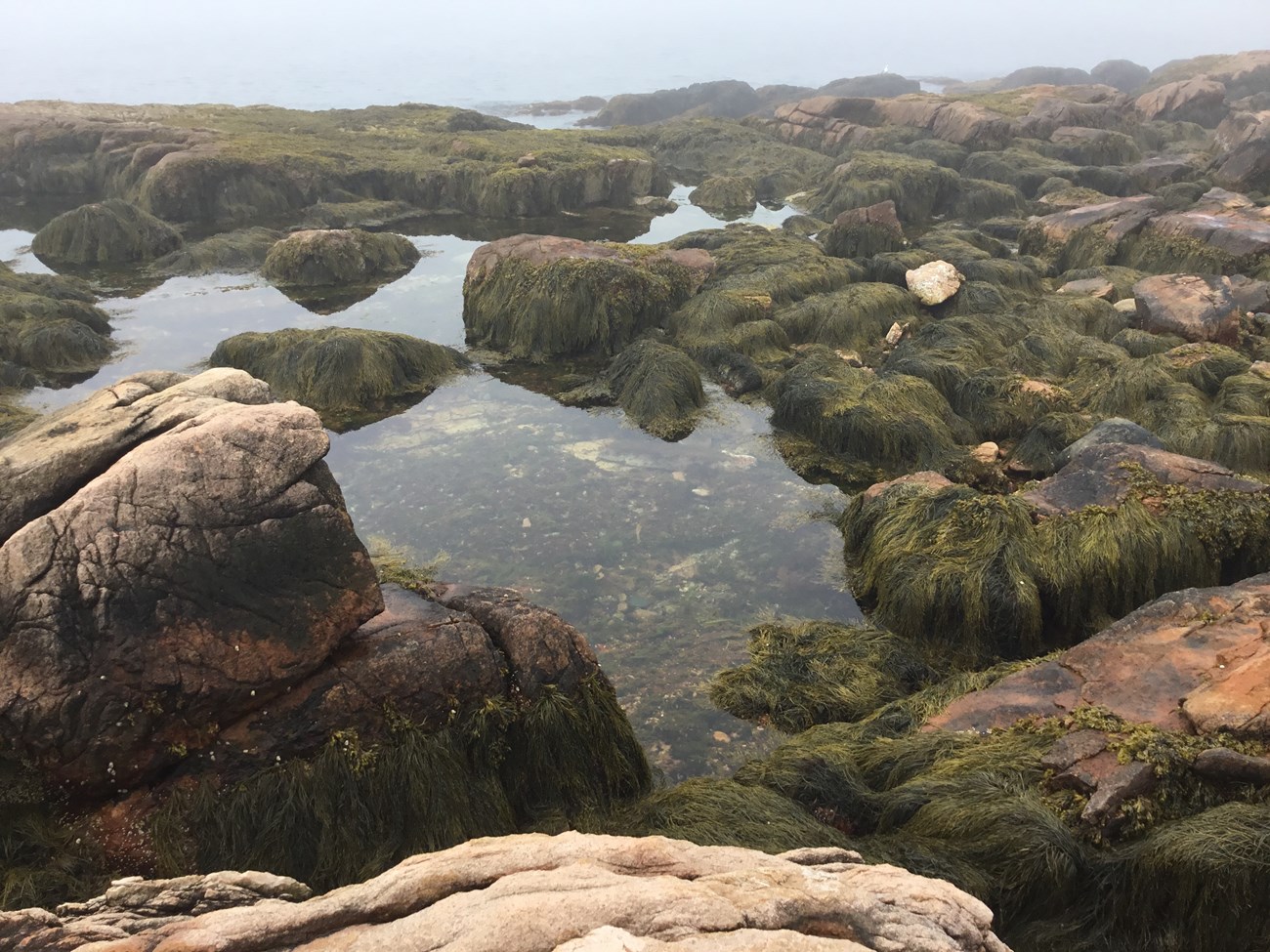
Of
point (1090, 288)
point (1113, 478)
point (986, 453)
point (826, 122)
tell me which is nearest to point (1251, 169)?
point (1090, 288)

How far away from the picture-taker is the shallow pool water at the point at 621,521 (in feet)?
21.1

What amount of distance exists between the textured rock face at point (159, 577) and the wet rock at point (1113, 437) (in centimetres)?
739

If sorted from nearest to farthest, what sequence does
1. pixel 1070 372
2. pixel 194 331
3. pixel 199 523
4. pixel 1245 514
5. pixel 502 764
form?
pixel 199 523 < pixel 502 764 < pixel 1245 514 < pixel 1070 372 < pixel 194 331

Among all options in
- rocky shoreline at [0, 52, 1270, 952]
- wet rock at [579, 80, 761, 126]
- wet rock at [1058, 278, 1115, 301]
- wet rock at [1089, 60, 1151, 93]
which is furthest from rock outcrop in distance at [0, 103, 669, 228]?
wet rock at [1089, 60, 1151, 93]

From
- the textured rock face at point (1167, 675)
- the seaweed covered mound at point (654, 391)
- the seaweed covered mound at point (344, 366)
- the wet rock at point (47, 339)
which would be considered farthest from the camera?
the wet rock at point (47, 339)

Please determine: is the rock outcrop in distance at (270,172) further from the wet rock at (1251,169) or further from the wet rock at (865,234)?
the wet rock at (1251,169)

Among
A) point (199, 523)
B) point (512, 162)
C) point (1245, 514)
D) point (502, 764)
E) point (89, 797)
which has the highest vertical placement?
point (512, 162)

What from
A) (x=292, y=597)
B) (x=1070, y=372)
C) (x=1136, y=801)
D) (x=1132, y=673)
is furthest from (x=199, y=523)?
(x=1070, y=372)

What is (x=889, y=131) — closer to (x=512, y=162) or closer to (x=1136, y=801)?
(x=512, y=162)

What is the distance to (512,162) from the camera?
23359 mm

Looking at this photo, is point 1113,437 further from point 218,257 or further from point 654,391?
point 218,257

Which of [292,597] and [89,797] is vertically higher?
[292,597]

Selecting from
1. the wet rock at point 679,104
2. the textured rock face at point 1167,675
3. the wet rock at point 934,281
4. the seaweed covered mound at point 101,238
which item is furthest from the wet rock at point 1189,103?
the seaweed covered mound at point 101,238

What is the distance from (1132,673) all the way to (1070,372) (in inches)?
299
